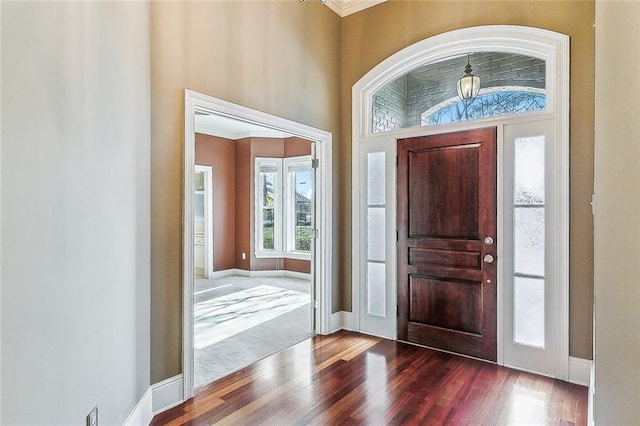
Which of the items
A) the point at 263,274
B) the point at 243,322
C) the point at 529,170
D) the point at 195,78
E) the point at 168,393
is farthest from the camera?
the point at 263,274

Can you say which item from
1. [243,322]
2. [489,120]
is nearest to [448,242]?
[489,120]

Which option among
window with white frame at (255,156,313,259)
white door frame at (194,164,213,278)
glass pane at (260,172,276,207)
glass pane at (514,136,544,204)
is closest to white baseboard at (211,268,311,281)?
white door frame at (194,164,213,278)

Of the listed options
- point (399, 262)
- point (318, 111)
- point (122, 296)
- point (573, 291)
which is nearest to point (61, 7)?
point (122, 296)

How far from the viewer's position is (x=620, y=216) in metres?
0.90

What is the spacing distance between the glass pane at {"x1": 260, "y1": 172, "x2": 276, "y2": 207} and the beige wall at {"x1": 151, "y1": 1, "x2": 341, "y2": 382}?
414 cm

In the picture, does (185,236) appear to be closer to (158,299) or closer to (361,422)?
(158,299)

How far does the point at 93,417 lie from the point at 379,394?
1.85 meters

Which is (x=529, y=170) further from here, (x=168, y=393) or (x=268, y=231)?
(x=268, y=231)

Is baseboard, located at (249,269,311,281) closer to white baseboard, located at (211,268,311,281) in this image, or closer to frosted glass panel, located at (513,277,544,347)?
white baseboard, located at (211,268,311,281)

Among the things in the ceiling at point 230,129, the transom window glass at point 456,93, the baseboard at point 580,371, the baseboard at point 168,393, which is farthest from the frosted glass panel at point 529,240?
the ceiling at point 230,129

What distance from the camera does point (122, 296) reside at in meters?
2.05

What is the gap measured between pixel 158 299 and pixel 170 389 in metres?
0.64

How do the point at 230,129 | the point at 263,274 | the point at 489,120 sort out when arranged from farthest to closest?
the point at 263,274
the point at 230,129
the point at 489,120

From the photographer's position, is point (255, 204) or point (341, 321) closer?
point (341, 321)
